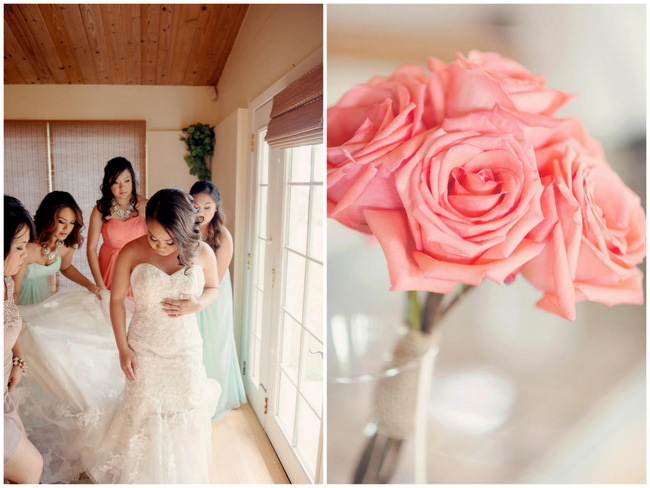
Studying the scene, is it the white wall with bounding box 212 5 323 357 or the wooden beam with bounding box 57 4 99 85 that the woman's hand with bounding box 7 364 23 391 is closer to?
the white wall with bounding box 212 5 323 357

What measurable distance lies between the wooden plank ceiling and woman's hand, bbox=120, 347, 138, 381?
63 cm

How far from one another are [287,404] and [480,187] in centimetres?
71

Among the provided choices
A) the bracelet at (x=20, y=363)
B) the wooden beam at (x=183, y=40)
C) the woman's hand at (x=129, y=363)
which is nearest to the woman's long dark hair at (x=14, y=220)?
the bracelet at (x=20, y=363)

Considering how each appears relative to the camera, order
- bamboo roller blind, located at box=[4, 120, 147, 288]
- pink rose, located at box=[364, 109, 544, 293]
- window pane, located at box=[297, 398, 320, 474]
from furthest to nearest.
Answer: window pane, located at box=[297, 398, 320, 474] → bamboo roller blind, located at box=[4, 120, 147, 288] → pink rose, located at box=[364, 109, 544, 293]

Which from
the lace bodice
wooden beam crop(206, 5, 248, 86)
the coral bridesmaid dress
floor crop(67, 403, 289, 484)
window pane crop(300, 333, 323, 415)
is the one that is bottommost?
floor crop(67, 403, 289, 484)

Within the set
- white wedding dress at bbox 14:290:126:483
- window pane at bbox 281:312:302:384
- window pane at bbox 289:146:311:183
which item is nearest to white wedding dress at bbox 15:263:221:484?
white wedding dress at bbox 14:290:126:483

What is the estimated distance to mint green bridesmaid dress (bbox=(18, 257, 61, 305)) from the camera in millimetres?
1036

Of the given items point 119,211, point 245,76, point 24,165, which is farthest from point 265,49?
point 24,165

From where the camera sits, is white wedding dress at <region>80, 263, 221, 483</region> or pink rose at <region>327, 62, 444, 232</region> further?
white wedding dress at <region>80, 263, 221, 483</region>

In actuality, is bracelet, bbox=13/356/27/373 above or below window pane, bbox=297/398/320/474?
above

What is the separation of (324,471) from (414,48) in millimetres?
1001

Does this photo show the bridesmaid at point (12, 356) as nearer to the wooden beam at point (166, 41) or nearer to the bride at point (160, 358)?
the bride at point (160, 358)

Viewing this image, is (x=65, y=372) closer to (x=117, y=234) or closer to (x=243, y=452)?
(x=117, y=234)

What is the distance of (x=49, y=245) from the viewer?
1036 mm
